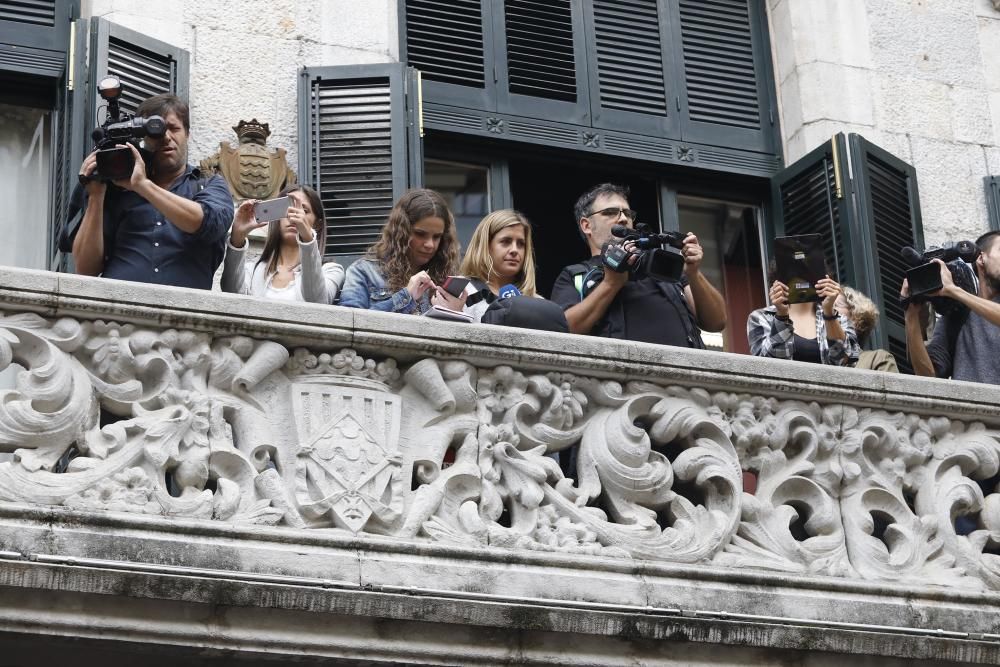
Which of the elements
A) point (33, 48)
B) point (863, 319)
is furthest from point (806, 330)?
point (33, 48)

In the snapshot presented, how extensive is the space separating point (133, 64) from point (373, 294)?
2578mm

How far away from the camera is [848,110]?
44.6ft

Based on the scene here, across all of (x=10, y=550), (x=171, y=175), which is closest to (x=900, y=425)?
(x=171, y=175)

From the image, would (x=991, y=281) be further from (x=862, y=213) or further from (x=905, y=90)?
(x=905, y=90)

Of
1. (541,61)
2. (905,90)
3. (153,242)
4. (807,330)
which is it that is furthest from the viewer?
(905,90)

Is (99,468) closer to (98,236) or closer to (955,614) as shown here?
(98,236)

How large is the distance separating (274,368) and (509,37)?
4.70 m

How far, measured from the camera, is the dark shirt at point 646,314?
32.6 ft

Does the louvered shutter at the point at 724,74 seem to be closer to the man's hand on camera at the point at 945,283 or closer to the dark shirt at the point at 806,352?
the dark shirt at the point at 806,352

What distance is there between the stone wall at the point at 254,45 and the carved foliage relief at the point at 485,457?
3004mm

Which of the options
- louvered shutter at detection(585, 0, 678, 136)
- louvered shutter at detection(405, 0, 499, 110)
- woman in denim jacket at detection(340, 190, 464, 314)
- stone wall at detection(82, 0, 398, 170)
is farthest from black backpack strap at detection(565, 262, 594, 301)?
louvered shutter at detection(585, 0, 678, 136)

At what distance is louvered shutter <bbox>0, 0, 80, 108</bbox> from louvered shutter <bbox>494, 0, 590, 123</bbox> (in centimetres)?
255

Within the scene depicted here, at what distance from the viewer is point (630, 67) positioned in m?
13.5

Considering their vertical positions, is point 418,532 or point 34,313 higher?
point 34,313
